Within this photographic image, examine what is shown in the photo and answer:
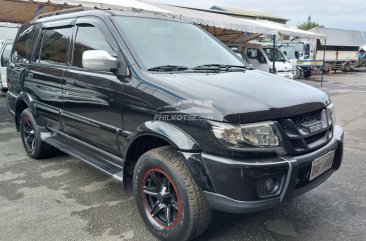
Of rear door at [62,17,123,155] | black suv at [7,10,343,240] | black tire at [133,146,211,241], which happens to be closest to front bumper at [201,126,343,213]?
black suv at [7,10,343,240]

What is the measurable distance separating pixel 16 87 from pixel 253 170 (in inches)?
162

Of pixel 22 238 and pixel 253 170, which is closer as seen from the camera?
pixel 253 170

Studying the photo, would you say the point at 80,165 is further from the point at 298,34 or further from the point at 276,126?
the point at 298,34

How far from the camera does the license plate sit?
8.57ft

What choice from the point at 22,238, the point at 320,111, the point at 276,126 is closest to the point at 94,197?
the point at 22,238

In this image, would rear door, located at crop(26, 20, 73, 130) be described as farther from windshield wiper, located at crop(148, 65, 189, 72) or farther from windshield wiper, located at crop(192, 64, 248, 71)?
windshield wiper, located at crop(192, 64, 248, 71)

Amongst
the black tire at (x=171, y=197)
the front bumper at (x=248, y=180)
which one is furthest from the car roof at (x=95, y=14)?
the front bumper at (x=248, y=180)

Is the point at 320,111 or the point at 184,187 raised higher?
the point at 320,111

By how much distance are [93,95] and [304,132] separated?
1958mm

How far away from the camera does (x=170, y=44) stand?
3.34 m

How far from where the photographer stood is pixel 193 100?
248 cm

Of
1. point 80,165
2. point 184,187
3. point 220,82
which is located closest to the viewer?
point 184,187

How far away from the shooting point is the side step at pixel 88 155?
318 cm

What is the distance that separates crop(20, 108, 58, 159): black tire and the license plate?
346 cm
